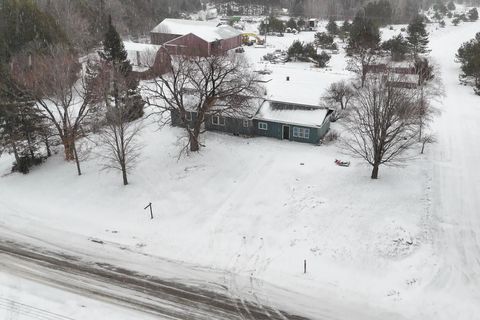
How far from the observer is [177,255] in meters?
23.0

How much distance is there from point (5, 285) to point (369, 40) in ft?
148

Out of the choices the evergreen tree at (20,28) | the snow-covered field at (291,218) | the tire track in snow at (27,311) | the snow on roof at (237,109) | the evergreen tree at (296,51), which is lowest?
the tire track in snow at (27,311)

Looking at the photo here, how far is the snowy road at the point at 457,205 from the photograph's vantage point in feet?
65.0

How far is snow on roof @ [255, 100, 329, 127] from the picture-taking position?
112 feet

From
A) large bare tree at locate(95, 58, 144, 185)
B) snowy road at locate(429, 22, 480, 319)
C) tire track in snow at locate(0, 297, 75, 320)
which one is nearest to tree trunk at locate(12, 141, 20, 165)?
large bare tree at locate(95, 58, 144, 185)

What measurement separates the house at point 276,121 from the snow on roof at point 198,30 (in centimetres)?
3311

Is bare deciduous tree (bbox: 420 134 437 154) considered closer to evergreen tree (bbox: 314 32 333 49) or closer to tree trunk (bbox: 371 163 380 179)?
tree trunk (bbox: 371 163 380 179)

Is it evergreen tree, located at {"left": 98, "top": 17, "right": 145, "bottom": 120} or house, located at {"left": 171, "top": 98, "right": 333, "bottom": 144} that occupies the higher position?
evergreen tree, located at {"left": 98, "top": 17, "right": 145, "bottom": 120}

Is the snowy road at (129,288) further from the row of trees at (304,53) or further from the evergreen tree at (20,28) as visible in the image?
the row of trees at (304,53)

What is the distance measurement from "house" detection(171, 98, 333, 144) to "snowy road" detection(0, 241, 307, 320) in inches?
594

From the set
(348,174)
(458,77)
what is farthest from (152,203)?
(458,77)

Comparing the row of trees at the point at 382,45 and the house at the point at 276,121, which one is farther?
the row of trees at the point at 382,45

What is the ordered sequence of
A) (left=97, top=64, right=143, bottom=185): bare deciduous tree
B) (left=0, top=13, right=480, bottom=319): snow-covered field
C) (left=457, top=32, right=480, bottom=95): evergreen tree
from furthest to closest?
(left=457, top=32, right=480, bottom=95): evergreen tree
(left=97, top=64, right=143, bottom=185): bare deciduous tree
(left=0, top=13, right=480, bottom=319): snow-covered field

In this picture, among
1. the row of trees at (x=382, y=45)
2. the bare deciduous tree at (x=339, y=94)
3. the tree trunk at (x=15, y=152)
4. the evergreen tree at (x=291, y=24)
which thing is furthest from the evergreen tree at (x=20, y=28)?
the evergreen tree at (x=291, y=24)
